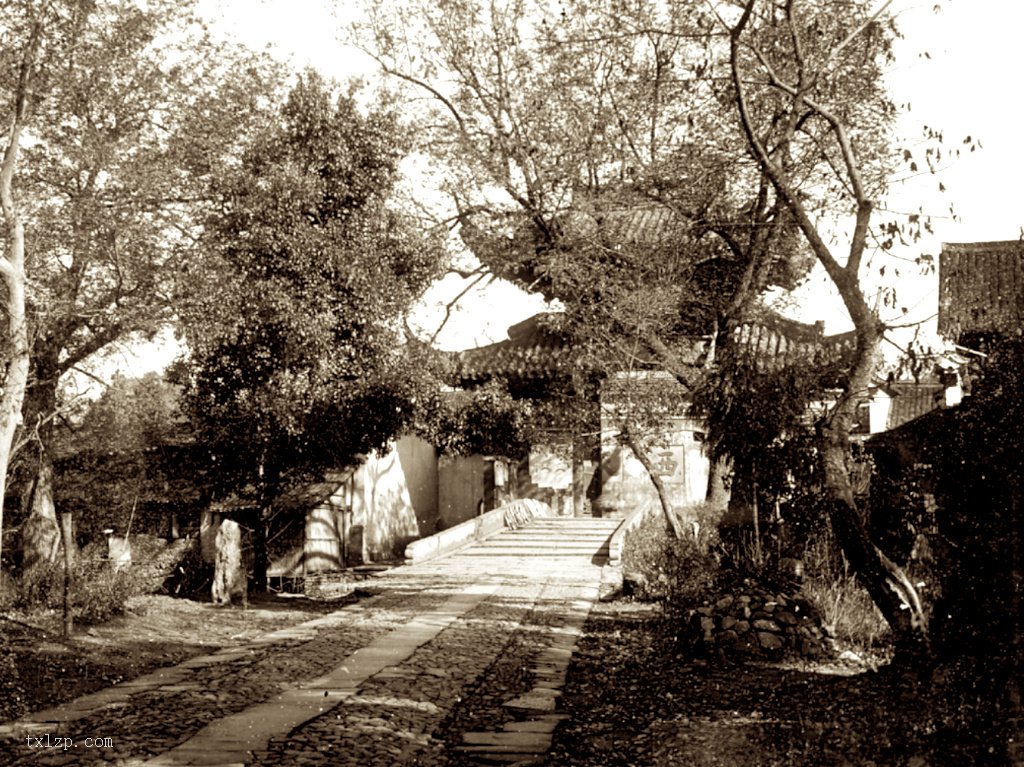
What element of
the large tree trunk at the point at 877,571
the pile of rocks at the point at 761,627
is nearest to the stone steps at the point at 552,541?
the pile of rocks at the point at 761,627

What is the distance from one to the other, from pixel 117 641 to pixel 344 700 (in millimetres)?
4681

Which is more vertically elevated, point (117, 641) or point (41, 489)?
point (41, 489)

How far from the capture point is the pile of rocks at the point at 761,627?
9188 millimetres

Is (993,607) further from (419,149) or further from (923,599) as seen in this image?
(419,149)

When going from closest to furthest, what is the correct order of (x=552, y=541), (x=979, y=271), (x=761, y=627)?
(x=761, y=627)
(x=552, y=541)
(x=979, y=271)

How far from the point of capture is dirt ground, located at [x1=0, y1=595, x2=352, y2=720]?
874 cm

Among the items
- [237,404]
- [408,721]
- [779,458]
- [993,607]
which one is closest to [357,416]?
[237,404]

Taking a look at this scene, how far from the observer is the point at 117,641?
36.6ft

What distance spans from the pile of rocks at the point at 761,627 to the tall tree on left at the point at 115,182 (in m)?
9.60

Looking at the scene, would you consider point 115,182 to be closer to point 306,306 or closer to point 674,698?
point 306,306

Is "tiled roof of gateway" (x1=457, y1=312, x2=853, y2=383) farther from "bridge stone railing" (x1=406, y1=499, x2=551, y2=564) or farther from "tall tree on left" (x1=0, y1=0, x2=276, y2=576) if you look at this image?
"tall tree on left" (x1=0, y1=0, x2=276, y2=576)

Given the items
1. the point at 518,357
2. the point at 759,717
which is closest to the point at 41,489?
the point at 518,357

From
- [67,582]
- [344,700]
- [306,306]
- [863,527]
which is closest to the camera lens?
[344,700]

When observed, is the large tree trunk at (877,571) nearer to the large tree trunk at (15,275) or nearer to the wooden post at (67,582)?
the wooden post at (67,582)
